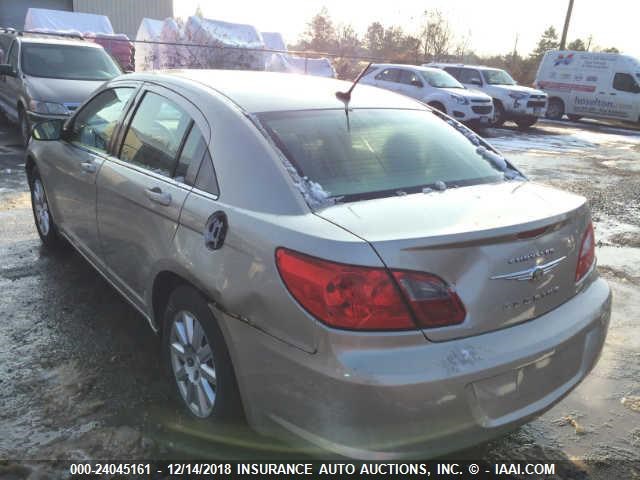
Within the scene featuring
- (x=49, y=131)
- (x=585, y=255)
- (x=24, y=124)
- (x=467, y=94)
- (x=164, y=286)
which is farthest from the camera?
(x=467, y=94)

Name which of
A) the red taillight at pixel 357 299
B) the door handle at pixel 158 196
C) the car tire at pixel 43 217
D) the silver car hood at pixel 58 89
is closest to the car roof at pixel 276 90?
the door handle at pixel 158 196

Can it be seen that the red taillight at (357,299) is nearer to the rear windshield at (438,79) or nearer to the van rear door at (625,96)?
the rear windshield at (438,79)

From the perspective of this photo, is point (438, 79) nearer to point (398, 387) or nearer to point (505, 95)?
point (505, 95)

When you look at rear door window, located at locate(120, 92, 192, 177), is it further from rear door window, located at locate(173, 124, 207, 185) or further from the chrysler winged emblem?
the chrysler winged emblem

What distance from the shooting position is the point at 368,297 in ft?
5.93

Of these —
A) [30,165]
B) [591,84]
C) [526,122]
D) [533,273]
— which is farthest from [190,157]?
[591,84]

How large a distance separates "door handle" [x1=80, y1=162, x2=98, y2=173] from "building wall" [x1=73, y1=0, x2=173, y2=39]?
29.6m

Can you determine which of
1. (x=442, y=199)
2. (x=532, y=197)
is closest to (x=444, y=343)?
(x=442, y=199)

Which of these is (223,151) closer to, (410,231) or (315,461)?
(410,231)

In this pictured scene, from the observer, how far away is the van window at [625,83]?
19.4m

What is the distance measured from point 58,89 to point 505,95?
44.2ft

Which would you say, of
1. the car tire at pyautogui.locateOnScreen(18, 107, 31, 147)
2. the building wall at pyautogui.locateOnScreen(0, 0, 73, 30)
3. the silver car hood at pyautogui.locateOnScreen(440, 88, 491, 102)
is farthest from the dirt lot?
the building wall at pyautogui.locateOnScreen(0, 0, 73, 30)

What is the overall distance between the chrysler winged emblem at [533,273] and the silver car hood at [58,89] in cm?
782

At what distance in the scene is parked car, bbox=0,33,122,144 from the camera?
8.31 m
